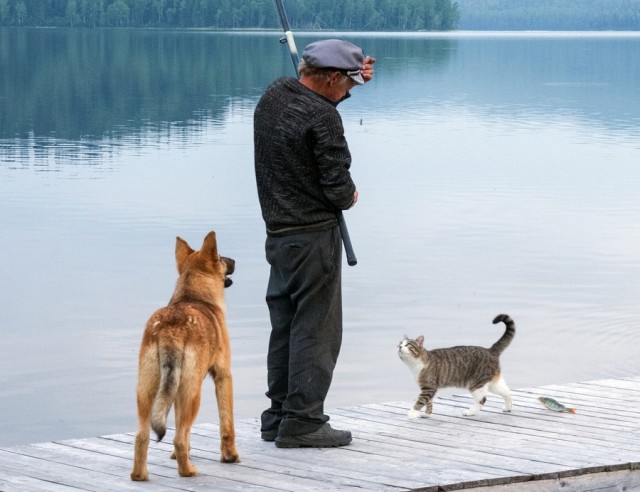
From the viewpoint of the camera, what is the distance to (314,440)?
6246 millimetres

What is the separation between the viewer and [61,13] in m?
151

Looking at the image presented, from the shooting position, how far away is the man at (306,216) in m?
5.91

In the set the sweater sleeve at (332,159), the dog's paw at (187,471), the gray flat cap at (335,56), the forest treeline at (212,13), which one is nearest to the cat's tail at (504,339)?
A: the sweater sleeve at (332,159)

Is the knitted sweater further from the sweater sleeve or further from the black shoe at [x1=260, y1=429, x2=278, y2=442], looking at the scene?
the black shoe at [x1=260, y1=429, x2=278, y2=442]

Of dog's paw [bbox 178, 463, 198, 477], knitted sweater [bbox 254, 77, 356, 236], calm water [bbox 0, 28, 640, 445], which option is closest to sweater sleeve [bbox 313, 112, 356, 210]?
knitted sweater [bbox 254, 77, 356, 236]

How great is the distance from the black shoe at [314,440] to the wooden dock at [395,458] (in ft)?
0.15

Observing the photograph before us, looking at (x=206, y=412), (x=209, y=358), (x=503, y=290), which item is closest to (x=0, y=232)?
(x=503, y=290)

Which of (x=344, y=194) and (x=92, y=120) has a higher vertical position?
(x=344, y=194)

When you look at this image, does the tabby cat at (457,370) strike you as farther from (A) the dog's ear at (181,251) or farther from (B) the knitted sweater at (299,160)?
(A) the dog's ear at (181,251)

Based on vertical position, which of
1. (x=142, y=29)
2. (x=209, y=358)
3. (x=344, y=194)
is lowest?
(x=142, y=29)

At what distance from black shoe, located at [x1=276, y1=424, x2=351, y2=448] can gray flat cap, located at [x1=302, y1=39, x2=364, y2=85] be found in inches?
64.2

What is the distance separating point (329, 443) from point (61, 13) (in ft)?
492

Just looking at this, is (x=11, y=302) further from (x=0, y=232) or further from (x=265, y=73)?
(x=265, y=73)

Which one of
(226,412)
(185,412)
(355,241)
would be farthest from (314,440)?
(355,241)
